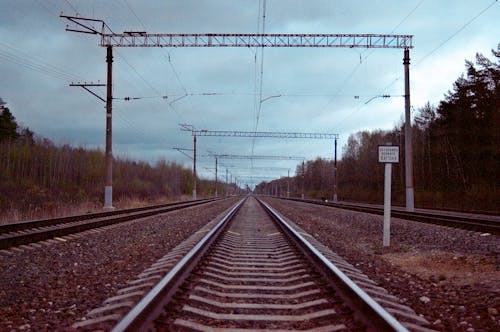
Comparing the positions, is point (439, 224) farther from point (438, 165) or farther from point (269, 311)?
point (438, 165)

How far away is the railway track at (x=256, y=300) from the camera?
4.50 meters

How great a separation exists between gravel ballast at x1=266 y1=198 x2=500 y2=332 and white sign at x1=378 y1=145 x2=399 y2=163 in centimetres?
225

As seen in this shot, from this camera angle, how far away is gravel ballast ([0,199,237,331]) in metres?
5.06

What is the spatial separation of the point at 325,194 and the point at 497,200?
180 feet

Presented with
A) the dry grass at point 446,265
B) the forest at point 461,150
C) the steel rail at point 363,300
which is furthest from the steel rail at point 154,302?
the forest at point 461,150

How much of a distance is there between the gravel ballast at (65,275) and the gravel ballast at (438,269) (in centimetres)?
400

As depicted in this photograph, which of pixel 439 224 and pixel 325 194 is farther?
pixel 325 194

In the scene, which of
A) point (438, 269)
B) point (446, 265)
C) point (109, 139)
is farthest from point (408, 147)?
point (438, 269)

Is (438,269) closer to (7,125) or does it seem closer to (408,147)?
(408,147)

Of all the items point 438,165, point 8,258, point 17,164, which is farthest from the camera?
point 438,165

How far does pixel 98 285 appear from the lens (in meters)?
6.69

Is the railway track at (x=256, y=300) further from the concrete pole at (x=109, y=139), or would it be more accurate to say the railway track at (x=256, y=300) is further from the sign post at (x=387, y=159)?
the concrete pole at (x=109, y=139)

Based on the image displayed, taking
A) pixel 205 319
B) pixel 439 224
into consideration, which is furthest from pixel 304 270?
pixel 439 224

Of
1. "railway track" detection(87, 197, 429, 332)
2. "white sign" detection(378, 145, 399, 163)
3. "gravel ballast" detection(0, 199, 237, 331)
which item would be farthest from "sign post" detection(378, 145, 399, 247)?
"gravel ballast" detection(0, 199, 237, 331)
